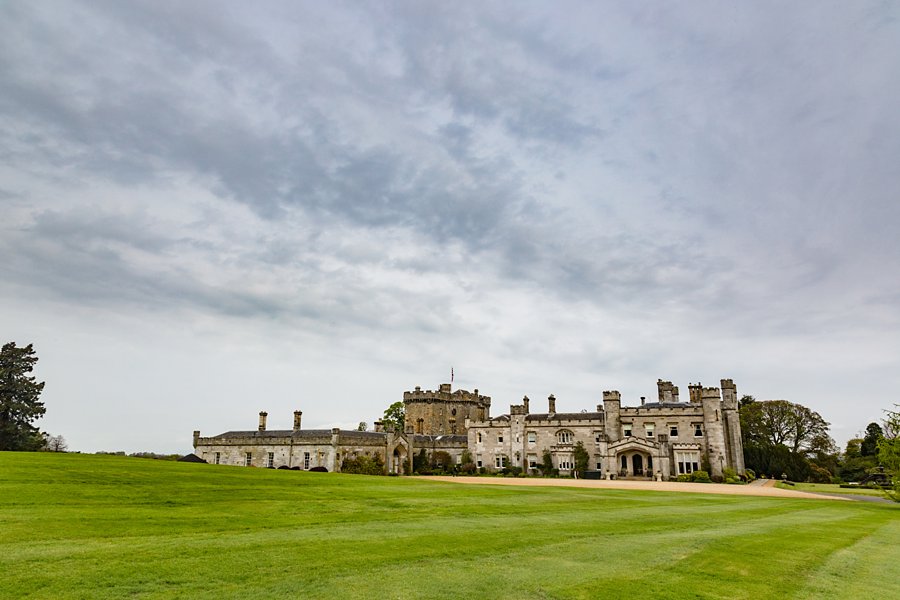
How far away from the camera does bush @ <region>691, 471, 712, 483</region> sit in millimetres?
54625

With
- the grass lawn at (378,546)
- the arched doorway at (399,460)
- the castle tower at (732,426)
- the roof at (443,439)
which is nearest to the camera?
the grass lawn at (378,546)

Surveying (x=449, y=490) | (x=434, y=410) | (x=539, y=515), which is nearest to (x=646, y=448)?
(x=434, y=410)

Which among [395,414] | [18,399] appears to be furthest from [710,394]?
[18,399]

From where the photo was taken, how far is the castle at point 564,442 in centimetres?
6091

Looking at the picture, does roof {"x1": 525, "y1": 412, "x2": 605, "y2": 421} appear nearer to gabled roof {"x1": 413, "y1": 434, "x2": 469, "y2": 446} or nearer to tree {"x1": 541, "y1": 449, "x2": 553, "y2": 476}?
tree {"x1": 541, "y1": 449, "x2": 553, "y2": 476}

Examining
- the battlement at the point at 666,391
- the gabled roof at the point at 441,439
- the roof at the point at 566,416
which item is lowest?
the gabled roof at the point at 441,439

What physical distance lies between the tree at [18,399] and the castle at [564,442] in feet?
57.4

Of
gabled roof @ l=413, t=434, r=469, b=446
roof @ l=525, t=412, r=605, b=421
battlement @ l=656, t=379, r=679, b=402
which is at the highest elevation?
battlement @ l=656, t=379, r=679, b=402

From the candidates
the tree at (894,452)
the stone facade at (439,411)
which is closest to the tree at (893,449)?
the tree at (894,452)

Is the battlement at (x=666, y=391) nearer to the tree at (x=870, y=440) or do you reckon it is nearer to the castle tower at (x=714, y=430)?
the castle tower at (x=714, y=430)

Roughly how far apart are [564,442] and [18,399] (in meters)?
54.0

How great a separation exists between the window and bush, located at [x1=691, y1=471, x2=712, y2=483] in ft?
15.6

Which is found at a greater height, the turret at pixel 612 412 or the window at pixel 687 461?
the turret at pixel 612 412

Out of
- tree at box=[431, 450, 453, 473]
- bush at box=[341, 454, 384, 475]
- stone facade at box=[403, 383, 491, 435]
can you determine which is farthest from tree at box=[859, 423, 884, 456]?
bush at box=[341, 454, 384, 475]
